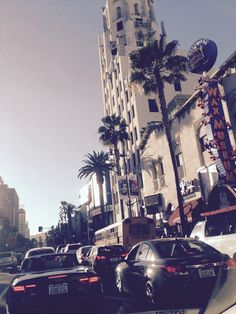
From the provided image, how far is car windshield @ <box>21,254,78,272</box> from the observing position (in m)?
7.39

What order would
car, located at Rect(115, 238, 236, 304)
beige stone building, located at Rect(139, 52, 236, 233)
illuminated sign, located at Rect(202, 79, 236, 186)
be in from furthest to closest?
beige stone building, located at Rect(139, 52, 236, 233), illuminated sign, located at Rect(202, 79, 236, 186), car, located at Rect(115, 238, 236, 304)

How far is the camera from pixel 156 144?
33.3 meters

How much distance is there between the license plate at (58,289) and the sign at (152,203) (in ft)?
88.0

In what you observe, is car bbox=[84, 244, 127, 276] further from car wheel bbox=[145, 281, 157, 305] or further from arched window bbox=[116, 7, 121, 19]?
arched window bbox=[116, 7, 121, 19]

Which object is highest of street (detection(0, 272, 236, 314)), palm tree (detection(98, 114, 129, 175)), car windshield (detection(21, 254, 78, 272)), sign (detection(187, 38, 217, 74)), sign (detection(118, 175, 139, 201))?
palm tree (detection(98, 114, 129, 175))

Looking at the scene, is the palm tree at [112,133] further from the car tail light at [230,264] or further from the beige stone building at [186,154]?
the car tail light at [230,264]

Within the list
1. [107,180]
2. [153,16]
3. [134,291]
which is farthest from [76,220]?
[134,291]

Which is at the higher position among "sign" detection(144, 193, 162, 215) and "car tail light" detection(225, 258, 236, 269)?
"sign" detection(144, 193, 162, 215)

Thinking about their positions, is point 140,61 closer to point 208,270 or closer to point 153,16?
point 208,270

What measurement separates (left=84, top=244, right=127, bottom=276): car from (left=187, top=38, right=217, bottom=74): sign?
14.2m

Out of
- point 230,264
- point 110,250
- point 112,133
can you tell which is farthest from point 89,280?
point 112,133

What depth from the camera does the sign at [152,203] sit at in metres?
32.5

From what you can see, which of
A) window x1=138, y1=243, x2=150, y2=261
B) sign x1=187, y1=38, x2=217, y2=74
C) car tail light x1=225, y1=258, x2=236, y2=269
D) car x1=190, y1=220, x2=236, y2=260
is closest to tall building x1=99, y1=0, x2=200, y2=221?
sign x1=187, y1=38, x2=217, y2=74

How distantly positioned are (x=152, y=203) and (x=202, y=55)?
1600cm
